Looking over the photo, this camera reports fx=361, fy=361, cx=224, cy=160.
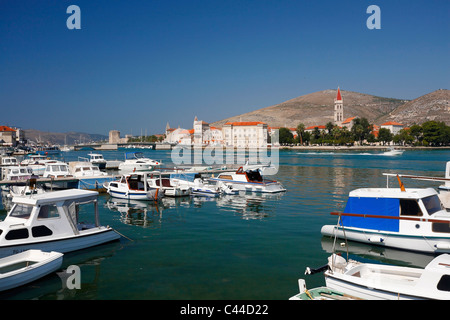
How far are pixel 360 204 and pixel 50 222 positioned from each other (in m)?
13.1

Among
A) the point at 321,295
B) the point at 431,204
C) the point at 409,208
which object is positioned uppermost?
the point at 431,204

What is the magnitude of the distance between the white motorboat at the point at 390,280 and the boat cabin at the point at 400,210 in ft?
12.2

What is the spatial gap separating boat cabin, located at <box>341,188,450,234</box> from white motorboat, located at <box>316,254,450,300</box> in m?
3.71

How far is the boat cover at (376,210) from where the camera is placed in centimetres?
→ 1522

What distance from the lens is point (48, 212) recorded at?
14820 millimetres

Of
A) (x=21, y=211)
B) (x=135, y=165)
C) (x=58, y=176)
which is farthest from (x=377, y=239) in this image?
(x=135, y=165)

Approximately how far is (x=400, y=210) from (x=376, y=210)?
0.93 m

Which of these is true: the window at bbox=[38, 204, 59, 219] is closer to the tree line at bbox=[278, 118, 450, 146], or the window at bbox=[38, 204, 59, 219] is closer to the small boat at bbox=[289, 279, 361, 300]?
the small boat at bbox=[289, 279, 361, 300]

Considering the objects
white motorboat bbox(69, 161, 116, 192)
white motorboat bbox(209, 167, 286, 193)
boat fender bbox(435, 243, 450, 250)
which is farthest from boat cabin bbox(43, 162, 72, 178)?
boat fender bbox(435, 243, 450, 250)

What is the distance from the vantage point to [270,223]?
69.8 feet

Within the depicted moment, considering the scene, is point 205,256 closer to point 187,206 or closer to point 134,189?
point 187,206

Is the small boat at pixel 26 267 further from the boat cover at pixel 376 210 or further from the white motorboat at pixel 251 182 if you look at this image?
the white motorboat at pixel 251 182

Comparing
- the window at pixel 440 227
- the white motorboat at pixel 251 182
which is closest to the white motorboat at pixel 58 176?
the white motorboat at pixel 251 182

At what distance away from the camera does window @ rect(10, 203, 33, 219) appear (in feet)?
48.4
